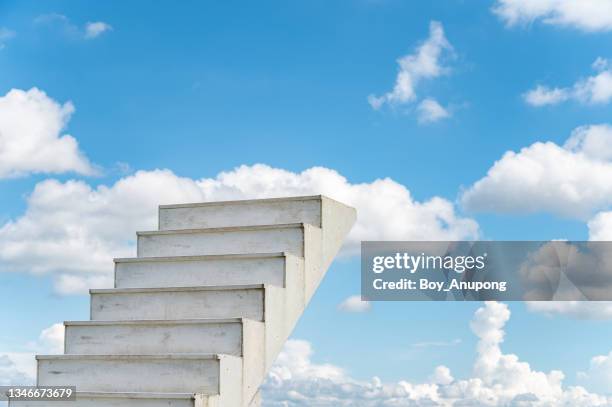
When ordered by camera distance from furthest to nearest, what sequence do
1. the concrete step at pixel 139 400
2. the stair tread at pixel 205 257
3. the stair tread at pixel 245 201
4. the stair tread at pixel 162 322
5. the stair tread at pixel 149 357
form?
1. the stair tread at pixel 245 201
2. the stair tread at pixel 205 257
3. the stair tread at pixel 162 322
4. the stair tread at pixel 149 357
5. the concrete step at pixel 139 400

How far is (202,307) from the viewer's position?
3.34 metres

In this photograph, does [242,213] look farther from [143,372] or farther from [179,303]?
[143,372]

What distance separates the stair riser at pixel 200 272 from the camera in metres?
3.44

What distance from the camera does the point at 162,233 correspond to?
3803mm

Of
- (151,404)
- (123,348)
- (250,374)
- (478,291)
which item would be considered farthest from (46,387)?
(478,291)

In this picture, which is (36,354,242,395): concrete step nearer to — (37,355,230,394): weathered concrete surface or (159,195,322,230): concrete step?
(37,355,230,394): weathered concrete surface

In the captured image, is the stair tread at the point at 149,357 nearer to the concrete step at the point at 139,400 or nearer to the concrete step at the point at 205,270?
the concrete step at the point at 139,400

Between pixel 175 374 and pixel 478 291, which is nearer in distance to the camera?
pixel 175 374

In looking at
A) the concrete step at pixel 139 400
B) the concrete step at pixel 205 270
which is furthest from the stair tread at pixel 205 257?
the concrete step at pixel 139 400

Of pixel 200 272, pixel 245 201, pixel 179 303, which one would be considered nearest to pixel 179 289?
pixel 179 303

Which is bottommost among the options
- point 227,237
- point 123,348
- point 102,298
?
point 123,348

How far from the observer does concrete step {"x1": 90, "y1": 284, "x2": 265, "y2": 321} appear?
10.8 feet

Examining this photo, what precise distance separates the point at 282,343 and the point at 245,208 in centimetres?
78

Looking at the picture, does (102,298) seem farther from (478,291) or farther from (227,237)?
(478,291)
